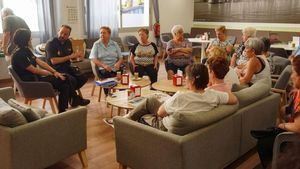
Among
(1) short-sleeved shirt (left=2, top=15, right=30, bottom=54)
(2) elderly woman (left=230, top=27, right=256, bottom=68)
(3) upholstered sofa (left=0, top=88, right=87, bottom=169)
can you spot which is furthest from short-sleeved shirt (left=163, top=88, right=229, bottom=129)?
(1) short-sleeved shirt (left=2, top=15, right=30, bottom=54)

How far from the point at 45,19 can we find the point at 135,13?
3.04 metres

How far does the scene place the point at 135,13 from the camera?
8.60m

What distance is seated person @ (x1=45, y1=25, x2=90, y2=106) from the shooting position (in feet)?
13.4

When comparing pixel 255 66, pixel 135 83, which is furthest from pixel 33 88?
pixel 255 66

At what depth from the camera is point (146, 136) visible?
220cm

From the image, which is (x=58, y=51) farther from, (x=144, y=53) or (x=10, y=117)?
(x=10, y=117)

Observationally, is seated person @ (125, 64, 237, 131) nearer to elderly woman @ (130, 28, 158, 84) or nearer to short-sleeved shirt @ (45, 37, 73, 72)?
short-sleeved shirt @ (45, 37, 73, 72)

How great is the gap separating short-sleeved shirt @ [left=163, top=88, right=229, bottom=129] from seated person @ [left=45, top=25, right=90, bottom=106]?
219 centimetres

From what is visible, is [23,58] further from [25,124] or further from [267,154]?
[267,154]

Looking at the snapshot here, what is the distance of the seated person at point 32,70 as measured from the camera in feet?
11.1

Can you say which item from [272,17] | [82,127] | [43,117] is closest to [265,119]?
[82,127]

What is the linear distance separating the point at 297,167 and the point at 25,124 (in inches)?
69.9

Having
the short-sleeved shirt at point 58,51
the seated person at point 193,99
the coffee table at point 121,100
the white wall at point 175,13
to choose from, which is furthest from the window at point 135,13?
the seated person at point 193,99

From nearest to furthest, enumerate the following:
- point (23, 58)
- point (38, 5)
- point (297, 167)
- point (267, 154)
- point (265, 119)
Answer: point (297, 167)
point (267, 154)
point (265, 119)
point (23, 58)
point (38, 5)
